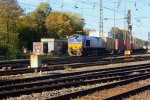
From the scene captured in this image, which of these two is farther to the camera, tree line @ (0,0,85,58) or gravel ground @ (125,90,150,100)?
tree line @ (0,0,85,58)

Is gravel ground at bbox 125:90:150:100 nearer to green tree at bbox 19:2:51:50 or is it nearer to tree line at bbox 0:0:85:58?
tree line at bbox 0:0:85:58

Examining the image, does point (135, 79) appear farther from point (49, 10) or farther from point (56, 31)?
point (49, 10)

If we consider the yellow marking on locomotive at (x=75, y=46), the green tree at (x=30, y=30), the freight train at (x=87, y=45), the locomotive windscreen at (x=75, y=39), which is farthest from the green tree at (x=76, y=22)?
the yellow marking on locomotive at (x=75, y=46)

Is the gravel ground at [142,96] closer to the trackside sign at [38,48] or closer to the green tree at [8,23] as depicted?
the trackside sign at [38,48]

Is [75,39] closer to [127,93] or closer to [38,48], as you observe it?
[38,48]

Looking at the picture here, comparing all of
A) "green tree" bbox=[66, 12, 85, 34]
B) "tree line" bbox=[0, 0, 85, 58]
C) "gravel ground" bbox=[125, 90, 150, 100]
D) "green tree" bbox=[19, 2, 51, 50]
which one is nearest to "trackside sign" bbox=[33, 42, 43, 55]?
"gravel ground" bbox=[125, 90, 150, 100]

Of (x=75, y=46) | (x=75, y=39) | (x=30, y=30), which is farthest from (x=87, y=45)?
(x=30, y=30)

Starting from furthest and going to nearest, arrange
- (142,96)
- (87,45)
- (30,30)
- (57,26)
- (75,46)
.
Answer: (57,26) → (30,30) → (87,45) → (75,46) → (142,96)

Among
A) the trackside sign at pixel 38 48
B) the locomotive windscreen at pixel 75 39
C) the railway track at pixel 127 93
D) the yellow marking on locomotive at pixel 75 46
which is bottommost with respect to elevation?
the railway track at pixel 127 93

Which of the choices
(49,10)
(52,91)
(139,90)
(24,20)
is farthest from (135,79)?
(49,10)

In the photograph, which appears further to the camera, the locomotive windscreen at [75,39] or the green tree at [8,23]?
the green tree at [8,23]

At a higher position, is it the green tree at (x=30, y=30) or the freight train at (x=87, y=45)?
the green tree at (x=30, y=30)

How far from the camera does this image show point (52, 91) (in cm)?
1450

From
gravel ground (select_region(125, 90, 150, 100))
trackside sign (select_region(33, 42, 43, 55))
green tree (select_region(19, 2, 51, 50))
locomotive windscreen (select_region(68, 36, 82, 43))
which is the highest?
green tree (select_region(19, 2, 51, 50))
